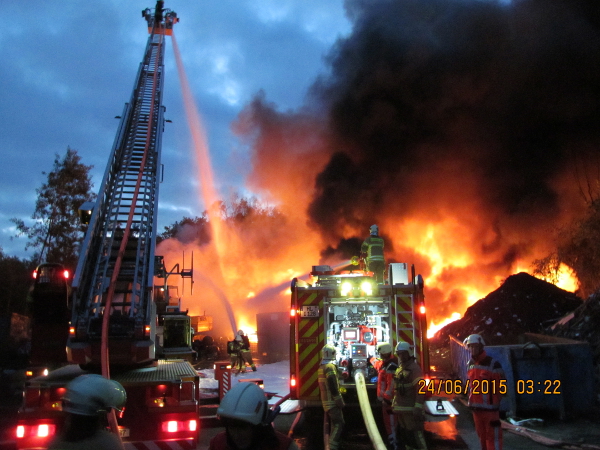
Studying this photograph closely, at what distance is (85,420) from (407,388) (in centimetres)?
397

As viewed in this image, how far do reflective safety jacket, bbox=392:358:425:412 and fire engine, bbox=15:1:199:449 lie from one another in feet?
7.19

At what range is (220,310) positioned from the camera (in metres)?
27.3

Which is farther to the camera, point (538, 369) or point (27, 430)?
point (538, 369)

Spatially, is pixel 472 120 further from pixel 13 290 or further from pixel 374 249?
pixel 13 290

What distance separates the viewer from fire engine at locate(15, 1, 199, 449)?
193 inches

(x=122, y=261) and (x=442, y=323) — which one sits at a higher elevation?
(x=122, y=261)

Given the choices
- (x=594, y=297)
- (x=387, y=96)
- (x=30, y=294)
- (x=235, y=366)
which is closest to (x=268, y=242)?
(x=387, y=96)

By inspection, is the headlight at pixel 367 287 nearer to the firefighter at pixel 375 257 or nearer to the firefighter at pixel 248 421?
the firefighter at pixel 375 257

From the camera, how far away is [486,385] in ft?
15.7

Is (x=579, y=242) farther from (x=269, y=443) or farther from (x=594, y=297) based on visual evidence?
(x=269, y=443)

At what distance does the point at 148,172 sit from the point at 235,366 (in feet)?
23.8

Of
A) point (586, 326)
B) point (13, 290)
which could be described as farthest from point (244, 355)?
point (13, 290)

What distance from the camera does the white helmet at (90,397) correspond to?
2.13 m
